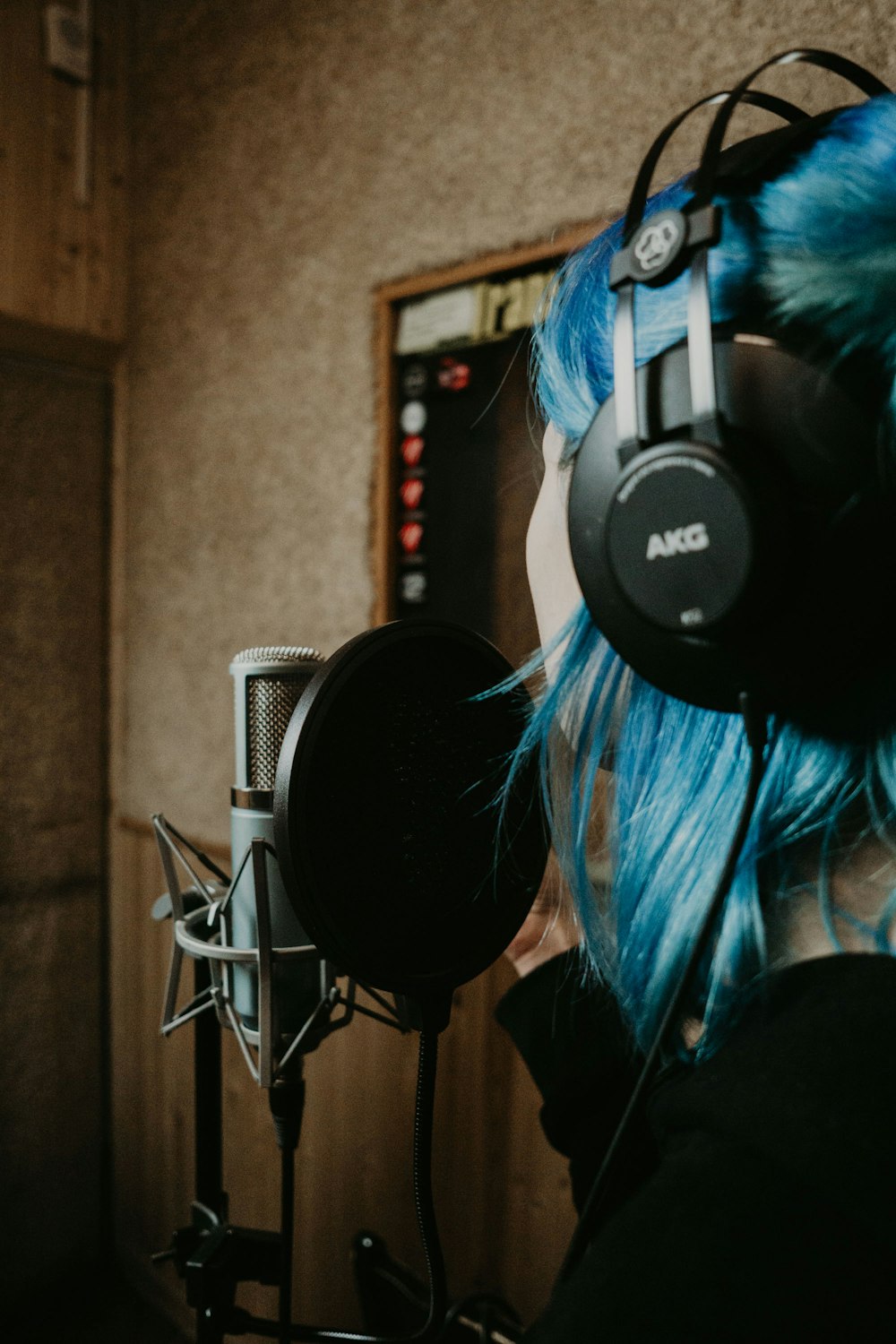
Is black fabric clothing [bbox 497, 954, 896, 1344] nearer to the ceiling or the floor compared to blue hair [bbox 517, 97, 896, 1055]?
nearer to the floor

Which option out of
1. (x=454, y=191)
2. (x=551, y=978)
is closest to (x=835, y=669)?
(x=551, y=978)

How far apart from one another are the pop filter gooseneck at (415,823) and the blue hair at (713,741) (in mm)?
47

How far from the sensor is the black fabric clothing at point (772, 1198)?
325 millimetres

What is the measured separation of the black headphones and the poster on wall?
34.3 inches

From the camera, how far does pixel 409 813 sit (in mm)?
583

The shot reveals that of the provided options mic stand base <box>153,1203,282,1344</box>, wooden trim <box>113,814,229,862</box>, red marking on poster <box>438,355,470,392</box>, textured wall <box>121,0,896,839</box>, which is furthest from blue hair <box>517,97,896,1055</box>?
wooden trim <box>113,814,229,862</box>

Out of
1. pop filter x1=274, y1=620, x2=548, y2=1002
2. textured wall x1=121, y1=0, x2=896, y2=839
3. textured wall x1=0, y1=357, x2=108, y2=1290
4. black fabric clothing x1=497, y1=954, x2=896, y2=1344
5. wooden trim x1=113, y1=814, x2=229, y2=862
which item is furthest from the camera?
textured wall x1=0, y1=357, x2=108, y2=1290

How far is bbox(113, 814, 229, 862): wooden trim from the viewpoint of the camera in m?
1.79

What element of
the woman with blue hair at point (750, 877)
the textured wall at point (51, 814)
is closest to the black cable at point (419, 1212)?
the woman with blue hair at point (750, 877)

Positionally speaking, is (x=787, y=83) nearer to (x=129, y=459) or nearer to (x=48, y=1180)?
(x=129, y=459)

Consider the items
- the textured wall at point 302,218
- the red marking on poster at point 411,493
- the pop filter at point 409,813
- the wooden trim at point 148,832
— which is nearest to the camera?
the pop filter at point 409,813

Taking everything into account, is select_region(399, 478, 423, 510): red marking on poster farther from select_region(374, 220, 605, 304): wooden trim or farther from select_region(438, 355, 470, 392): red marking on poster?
select_region(374, 220, 605, 304): wooden trim

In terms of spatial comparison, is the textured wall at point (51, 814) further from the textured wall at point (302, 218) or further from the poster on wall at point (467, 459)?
the poster on wall at point (467, 459)

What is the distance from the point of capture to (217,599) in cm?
184
